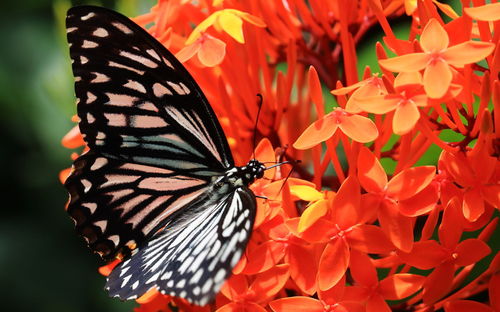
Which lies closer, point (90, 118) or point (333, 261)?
point (333, 261)

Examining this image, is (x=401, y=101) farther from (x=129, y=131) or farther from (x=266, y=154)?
(x=129, y=131)

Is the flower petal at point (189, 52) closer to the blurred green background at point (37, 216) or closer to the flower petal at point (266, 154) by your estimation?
the flower petal at point (266, 154)

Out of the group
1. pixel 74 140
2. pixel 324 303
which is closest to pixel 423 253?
pixel 324 303

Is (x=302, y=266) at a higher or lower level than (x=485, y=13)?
lower

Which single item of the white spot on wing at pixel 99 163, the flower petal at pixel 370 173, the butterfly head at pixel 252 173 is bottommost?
the flower petal at pixel 370 173

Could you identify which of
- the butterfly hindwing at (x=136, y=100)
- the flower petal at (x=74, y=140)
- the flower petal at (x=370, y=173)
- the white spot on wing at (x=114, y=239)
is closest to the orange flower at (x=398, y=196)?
the flower petal at (x=370, y=173)
